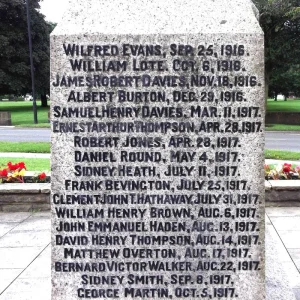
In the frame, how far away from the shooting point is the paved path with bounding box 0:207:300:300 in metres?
4.02

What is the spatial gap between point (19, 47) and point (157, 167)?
37.6 m

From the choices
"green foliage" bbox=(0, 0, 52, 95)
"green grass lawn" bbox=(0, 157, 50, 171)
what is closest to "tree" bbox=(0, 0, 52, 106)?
"green foliage" bbox=(0, 0, 52, 95)

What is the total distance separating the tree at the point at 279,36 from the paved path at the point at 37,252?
19.8m

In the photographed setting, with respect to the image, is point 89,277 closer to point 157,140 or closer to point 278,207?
point 157,140

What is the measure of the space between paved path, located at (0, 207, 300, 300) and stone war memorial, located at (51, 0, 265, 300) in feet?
2.05

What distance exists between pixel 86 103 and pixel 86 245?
92cm

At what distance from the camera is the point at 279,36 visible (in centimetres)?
2577

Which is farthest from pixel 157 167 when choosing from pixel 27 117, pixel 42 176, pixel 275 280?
pixel 27 117

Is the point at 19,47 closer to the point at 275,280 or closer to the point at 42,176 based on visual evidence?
the point at 42,176

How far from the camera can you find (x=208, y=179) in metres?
2.82

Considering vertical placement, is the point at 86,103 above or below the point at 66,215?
above

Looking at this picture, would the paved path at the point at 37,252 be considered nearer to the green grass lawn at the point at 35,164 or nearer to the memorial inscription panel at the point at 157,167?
the memorial inscription panel at the point at 157,167

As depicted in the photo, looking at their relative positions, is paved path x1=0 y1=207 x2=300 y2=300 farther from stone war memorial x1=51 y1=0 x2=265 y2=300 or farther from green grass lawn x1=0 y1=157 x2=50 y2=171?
green grass lawn x1=0 y1=157 x2=50 y2=171

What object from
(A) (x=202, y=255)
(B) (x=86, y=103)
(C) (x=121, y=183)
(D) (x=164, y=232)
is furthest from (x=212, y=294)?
(B) (x=86, y=103)
